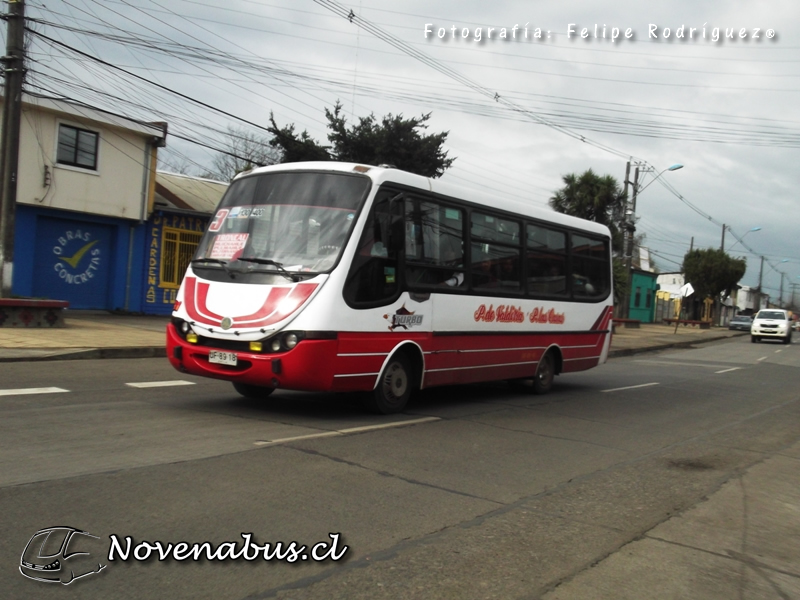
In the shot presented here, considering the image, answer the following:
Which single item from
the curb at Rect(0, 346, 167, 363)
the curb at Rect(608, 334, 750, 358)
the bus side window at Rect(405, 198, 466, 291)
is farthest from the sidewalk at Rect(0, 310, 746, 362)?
the curb at Rect(608, 334, 750, 358)

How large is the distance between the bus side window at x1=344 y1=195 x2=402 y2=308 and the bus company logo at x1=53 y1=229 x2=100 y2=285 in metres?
15.4

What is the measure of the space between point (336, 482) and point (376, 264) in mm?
3165

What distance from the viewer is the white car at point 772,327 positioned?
38.7 m

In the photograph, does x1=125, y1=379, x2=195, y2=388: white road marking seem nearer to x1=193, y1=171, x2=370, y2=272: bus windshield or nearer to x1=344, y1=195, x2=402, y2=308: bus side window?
x1=193, y1=171, x2=370, y2=272: bus windshield

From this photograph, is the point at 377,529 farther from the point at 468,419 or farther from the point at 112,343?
the point at 112,343

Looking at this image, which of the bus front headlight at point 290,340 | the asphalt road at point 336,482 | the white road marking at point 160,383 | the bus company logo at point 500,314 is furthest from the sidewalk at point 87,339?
the bus company logo at point 500,314

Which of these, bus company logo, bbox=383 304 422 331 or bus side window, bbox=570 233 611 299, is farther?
bus side window, bbox=570 233 611 299

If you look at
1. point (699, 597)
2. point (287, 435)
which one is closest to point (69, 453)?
point (287, 435)

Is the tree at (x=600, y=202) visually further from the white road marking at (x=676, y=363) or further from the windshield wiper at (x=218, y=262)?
the windshield wiper at (x=218, y=262)

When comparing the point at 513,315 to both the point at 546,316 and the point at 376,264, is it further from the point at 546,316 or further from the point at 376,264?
the point at 376,264

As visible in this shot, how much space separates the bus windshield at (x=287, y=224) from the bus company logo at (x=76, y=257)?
1409 centimetres

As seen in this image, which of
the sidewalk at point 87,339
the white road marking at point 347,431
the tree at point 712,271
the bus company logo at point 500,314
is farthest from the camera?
the tree at point 712,271

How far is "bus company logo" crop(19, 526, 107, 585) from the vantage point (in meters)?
3.65

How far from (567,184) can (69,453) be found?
3510 centimetres
